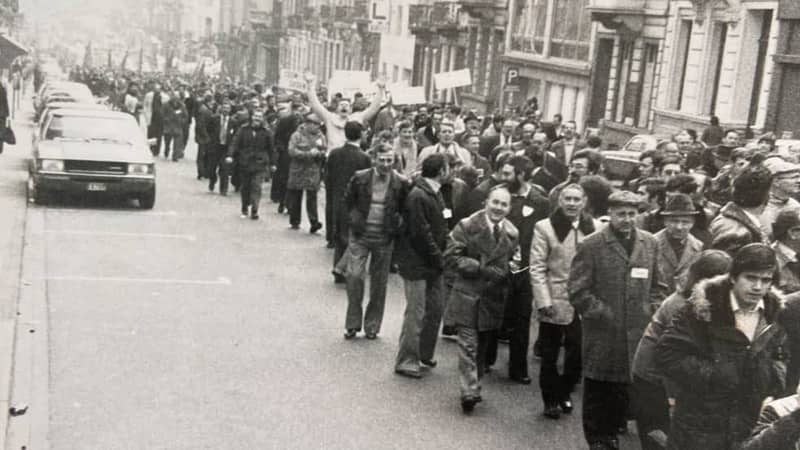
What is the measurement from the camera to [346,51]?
72875 millimetres

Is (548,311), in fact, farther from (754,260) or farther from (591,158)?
(754,260)

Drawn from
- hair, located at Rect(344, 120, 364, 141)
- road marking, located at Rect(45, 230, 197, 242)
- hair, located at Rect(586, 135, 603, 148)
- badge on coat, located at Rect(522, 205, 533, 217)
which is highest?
hair, located at Rect(344, 120, 364, 141)

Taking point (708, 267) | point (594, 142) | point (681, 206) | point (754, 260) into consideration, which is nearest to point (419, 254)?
point (681, 206)

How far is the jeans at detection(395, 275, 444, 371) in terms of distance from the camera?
10375mm

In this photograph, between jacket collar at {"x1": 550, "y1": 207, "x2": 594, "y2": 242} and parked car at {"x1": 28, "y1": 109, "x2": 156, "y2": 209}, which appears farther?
parked car at {"x1": 28, "y1": 109, "x2": 156, "y2": 209}

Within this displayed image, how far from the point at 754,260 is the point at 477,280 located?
413cm

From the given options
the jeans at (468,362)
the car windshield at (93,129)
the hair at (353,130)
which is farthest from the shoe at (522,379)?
the car windshield at (93,129)

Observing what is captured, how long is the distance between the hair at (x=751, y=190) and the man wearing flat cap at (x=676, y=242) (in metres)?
0.53

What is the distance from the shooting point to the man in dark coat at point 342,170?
14.3 metres

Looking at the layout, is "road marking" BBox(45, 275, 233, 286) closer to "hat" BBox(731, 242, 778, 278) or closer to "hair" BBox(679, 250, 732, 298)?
"hair" BBox(679, 250, 732, 298)

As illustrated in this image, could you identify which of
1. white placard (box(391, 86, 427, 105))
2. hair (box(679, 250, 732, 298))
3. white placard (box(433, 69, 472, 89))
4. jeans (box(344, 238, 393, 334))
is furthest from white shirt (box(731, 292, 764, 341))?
white placard (box(433, 69, 472, 89))

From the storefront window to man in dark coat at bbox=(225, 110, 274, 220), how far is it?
22.9m

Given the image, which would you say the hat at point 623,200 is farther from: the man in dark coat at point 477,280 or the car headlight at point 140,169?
the car headlight at point 140,169

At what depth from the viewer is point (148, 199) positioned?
19672 millimetres
